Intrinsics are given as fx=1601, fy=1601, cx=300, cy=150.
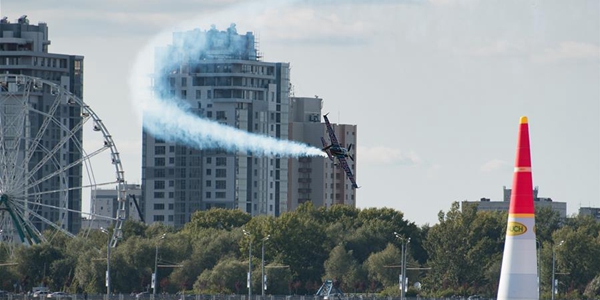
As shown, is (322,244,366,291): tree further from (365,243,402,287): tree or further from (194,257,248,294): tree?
(194,257,248,294): tree

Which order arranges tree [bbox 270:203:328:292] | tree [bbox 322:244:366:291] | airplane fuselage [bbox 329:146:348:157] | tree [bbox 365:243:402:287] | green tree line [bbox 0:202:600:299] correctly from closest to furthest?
airplane fuselage [bbox 329:146:348:157] → green tree line [bbox 0:202:600:299] → tree [bbox 365:243:402:287] → tree [bbox 322:244:366:291] → tree [bbox 270:203:328:292]

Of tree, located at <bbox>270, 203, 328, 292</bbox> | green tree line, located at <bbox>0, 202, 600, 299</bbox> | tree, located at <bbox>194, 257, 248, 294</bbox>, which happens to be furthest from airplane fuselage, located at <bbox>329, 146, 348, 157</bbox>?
tree, located at <bbox>270, 203, 328, 292</bbox>

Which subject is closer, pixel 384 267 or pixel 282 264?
pixel 384 267

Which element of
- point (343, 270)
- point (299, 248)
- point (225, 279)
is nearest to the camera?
point (225, 279)

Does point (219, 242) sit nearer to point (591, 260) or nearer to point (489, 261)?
point (489, 261)

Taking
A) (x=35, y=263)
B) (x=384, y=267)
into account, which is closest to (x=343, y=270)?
(x=384, y=267)

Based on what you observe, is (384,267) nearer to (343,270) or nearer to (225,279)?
(343,270)

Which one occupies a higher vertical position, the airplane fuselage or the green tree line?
the airplane fuselage

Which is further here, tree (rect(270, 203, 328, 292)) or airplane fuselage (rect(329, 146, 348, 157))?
tree (rect(270, 203, 328, 292))

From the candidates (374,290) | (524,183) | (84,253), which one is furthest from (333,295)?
(524,183)

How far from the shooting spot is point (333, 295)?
16875cm

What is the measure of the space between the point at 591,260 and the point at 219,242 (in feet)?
148

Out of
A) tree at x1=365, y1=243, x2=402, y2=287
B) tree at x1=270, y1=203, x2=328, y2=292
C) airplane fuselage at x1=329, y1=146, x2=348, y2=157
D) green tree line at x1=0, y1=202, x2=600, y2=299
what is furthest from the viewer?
tree at x1=270, y1=203, x2=328, y2=292

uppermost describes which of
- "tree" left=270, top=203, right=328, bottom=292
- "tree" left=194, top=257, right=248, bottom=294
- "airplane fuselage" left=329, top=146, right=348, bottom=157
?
"airplane fuselage" left=329, top=146, right=348, bottom=157
